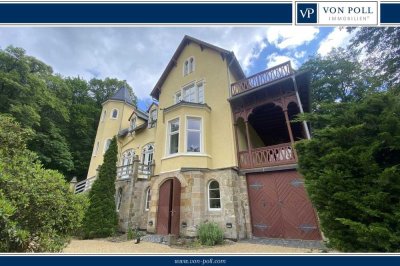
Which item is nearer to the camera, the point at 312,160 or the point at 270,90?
the point at 312,160

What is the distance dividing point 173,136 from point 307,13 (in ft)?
29.6

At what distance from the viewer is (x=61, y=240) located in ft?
13.5

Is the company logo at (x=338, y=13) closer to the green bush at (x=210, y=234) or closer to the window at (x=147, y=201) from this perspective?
the green bush at (x=210, y=234)

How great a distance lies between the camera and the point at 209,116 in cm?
1141

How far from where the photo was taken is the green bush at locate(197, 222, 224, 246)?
316 inches

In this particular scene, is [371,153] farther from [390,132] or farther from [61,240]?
[61,240]

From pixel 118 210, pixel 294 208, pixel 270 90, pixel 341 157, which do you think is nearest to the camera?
pixel 341 157

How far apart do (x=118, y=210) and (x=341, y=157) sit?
12.4 metres

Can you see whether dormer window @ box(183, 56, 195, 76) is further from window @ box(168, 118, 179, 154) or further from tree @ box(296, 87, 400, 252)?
tree @ box(296, 87, 400, 252)

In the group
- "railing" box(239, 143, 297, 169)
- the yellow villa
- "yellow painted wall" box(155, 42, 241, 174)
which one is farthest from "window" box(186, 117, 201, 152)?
"railing" box(239, 143, 297, 169)

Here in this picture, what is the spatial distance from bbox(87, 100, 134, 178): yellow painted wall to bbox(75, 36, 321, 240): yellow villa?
22.4ft
